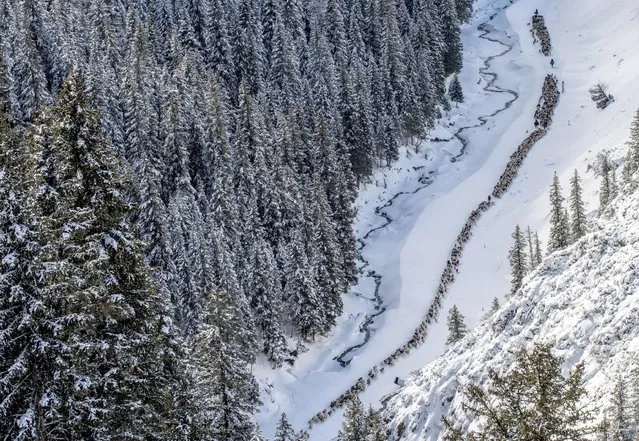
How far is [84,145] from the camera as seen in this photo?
51.9 ft

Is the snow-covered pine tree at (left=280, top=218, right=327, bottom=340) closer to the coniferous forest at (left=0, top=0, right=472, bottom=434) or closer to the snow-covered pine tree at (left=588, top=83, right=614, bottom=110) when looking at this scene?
the coniferous forest at (left=0, top=0, right=472, bottom=434)

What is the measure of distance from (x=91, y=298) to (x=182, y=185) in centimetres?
4552

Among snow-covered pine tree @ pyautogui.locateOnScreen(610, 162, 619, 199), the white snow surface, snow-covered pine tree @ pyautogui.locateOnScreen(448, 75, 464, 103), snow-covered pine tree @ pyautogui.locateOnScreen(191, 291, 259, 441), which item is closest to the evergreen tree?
the white snow surface

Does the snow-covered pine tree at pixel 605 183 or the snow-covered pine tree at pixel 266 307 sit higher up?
the snow-covered pine tree at pixel 605 183

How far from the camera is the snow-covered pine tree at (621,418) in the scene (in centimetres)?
1636

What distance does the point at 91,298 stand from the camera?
592 inches

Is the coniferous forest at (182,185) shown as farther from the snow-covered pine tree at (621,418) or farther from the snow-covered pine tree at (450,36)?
the snow-covered pine tree at (621,418)

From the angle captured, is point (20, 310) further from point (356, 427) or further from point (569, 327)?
point (356, 427)

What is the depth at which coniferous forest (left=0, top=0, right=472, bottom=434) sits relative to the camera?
1390cm

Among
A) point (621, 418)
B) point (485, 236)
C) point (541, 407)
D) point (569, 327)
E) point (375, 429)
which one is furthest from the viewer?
point (485, 236)

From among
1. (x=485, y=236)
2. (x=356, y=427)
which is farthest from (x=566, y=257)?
(x=485, y=236)

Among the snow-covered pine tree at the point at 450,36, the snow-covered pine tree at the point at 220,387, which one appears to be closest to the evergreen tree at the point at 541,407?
the snow-covered pine tree at the point at 220,387

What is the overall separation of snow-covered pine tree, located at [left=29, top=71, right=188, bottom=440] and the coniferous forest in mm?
51

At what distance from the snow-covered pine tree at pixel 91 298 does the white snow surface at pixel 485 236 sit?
45.2 ft
